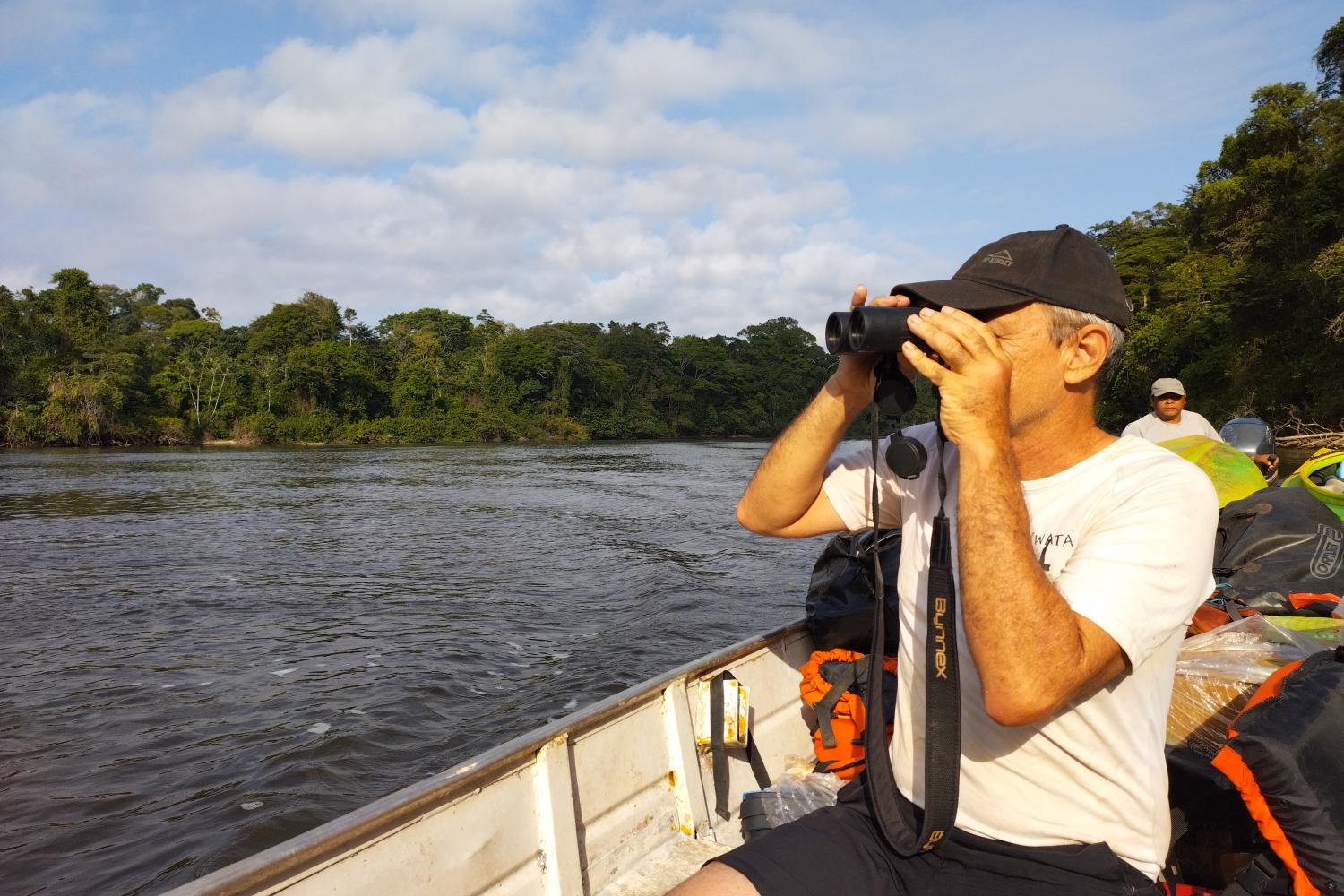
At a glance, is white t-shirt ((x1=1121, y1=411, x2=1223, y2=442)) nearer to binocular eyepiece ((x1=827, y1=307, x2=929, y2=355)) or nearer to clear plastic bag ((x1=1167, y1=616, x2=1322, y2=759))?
clear plastic bag ((x1=1167, y1=616, x2=1322, y2=759))

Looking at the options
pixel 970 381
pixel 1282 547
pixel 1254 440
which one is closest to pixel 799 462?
pixel 970 381

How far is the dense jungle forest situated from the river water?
6021 millimetres

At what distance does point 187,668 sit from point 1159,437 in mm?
8293

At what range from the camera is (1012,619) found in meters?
1.38

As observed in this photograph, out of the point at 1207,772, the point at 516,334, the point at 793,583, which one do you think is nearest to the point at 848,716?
the point at 1207,772

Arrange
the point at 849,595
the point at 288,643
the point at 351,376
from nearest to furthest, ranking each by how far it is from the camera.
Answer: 1. the point at 849,595
2. the point at 288,643
3. the point at 351,376

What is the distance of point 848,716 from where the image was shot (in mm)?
3152

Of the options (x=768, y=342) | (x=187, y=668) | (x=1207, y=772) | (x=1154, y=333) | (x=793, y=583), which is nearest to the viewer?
(x=1207, y=772)

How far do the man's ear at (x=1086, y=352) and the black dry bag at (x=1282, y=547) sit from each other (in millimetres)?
3009

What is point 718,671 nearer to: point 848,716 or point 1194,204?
point 848,716

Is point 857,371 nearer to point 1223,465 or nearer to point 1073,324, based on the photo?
point 1073,324

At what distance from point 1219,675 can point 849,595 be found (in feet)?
4.26

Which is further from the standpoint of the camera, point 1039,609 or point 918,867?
point 918,867

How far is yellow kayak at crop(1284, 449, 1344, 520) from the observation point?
17.0ft
